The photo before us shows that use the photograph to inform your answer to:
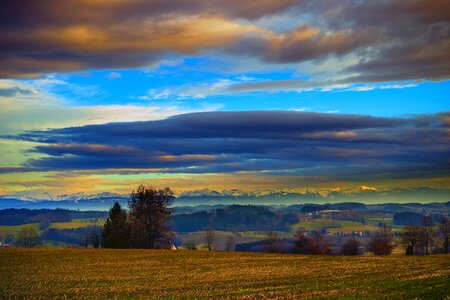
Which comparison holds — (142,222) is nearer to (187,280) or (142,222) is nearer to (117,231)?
(117,231)

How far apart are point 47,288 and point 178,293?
12447 mm

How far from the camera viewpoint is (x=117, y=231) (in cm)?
11319

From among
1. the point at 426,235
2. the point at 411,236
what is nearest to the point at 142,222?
the point at 411,236

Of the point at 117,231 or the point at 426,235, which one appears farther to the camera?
the point at 426,235

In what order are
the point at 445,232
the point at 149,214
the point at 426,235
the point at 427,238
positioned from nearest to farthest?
the point at 149,214 → the point at 427,238 → the point at 426,235 → the point at 445,232

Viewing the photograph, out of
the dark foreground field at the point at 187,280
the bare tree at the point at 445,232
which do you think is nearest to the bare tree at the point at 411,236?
the bare tree at the point at 445,232

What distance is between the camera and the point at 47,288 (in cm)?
4309

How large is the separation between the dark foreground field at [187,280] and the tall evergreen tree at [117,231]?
3080 centimetres

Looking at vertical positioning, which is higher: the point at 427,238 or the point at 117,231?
the point at 117,231

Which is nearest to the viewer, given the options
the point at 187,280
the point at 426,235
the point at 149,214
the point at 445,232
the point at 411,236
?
the point at 187,280

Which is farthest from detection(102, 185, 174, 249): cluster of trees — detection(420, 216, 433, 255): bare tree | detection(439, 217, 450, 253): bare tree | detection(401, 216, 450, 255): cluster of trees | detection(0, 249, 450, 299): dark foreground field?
detection(439, 217, 450, 253): bare tree

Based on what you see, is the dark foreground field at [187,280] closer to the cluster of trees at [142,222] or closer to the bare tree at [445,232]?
the cluster of trees at [142,222]

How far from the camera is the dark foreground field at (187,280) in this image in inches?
1304

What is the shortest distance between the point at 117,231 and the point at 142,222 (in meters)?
7.17
